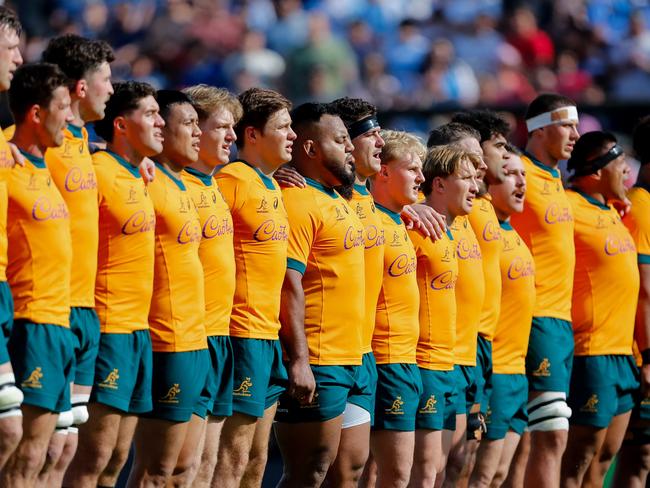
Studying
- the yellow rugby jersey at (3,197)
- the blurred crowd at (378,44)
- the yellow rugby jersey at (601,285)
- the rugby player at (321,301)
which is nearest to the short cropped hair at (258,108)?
the rugby player at (321,301)

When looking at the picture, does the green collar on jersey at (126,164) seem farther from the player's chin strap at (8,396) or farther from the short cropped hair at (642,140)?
the short cropped hair at (642,140)

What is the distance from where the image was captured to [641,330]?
33.8ft

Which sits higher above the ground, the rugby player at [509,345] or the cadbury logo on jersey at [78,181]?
the cadbury logo on jersey at [78,181]

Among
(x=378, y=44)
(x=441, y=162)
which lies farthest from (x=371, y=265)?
(x=378, y=44)

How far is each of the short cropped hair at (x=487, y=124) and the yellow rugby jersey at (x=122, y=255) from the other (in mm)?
3133

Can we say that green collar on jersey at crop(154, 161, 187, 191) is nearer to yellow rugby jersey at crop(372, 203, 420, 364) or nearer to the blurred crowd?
yellow rugby jersey at crop(372, 203, 420, 364)

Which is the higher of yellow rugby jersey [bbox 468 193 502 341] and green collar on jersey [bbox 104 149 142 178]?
green collar on jersey [bbox 104 149 142 178]

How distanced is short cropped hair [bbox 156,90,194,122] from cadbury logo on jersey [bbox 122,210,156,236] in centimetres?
68

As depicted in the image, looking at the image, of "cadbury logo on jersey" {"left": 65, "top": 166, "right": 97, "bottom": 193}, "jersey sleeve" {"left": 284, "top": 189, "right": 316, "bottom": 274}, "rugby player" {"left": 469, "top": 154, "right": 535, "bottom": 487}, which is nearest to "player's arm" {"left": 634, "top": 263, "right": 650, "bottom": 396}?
"rugby player" {"left": 469, "top": 154, "right": 535, "bottom": 487}

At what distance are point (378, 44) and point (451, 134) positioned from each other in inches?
309

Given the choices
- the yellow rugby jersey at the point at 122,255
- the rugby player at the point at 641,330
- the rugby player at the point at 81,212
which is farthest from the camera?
the rugby player at the point at 641,330

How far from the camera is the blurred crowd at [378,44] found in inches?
624

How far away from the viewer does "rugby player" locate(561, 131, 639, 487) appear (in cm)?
992

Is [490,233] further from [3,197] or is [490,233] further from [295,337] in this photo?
[3,197]
